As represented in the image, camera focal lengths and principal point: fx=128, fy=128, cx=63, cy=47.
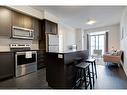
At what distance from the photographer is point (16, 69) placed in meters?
4.04

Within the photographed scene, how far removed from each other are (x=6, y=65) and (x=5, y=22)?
1.32 m

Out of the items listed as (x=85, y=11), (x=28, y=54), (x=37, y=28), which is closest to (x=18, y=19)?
(x=37, y=28)

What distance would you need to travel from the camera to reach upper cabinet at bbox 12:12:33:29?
4.36 m

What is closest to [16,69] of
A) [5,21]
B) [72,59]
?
[5,21]

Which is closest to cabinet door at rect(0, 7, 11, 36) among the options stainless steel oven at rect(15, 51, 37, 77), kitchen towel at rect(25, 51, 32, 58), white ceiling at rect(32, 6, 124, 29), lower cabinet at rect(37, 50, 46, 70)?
stainless steel oven at rect(15, 51, 37, 77)

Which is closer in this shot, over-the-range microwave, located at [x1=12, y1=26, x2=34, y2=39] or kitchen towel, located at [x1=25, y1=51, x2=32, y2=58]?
over-the-range microwave, located at [x1=12, y1=26, x2=34, y2=39]

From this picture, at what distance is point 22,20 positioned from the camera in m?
4.69

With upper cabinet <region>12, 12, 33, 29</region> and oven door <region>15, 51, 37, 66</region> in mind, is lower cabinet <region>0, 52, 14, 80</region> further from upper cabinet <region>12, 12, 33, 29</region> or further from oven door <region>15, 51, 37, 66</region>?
upper cabinet <region>12, 12, 33, 29</region>

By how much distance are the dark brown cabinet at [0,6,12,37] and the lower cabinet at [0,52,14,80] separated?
0.68 m

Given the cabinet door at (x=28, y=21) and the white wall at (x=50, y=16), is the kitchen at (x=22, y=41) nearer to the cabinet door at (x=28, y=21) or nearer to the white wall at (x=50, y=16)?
the cabinet door at (x=28, y=21)

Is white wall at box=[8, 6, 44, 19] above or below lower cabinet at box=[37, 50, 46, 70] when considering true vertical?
above

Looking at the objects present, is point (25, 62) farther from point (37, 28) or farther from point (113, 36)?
point (113, 36)
